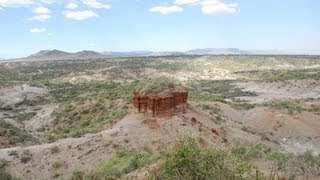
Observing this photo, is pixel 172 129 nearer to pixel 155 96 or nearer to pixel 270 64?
pixel 155 96

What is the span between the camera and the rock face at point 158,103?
1270 inches

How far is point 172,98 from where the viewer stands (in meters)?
33.2

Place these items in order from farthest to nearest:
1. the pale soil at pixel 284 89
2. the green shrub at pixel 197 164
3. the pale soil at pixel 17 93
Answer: the pale soil at pixel 284 89 < the pale soil at pixel 17 93 < the green shrub at pixel 197 164

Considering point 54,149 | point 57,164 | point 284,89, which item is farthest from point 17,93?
point 57,164

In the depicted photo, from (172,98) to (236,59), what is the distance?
123 metres

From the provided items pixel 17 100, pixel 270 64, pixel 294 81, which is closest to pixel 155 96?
pixel 17 100

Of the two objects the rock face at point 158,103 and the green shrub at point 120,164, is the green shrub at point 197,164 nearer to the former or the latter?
the green shrub at point 120,164

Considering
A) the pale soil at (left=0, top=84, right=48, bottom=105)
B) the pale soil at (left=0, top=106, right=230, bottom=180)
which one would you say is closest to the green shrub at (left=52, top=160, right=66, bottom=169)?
the pale soil at (left=0, top=106, right=230, bottom=180)

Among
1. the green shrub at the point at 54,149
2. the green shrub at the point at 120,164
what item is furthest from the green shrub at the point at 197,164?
the green shrub at the point at 54,149

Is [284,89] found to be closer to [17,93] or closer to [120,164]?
[17,93]

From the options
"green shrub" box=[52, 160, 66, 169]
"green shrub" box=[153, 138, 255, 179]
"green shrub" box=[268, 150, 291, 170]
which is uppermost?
"green shrub" box=[153, 138, 255, 179]

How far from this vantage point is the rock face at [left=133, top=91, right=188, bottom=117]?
1270 inches

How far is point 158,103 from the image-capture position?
32156mm

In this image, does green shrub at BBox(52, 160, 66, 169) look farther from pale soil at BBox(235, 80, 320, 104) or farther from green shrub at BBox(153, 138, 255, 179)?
pale soil at BBox(235, 80, 320, 104)
